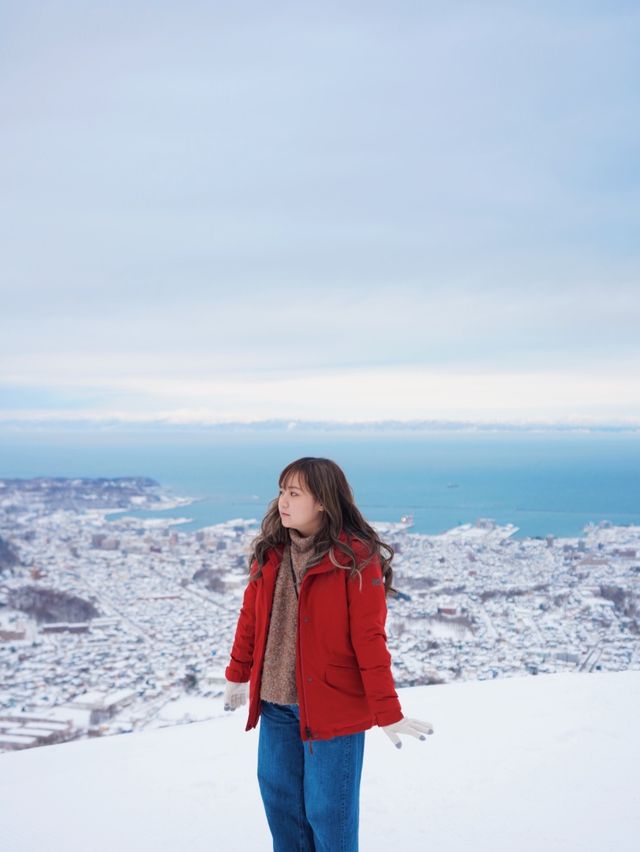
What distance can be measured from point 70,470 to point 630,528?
16071 mm

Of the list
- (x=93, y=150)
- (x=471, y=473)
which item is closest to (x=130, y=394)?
(x=471, y=473)

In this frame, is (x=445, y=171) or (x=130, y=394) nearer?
(x=445, y=171)

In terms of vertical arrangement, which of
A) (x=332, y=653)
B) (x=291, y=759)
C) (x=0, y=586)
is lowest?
(x=0, y=586)

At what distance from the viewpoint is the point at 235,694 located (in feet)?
3.91

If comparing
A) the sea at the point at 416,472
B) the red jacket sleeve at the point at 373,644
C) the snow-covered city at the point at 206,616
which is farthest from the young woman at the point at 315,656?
the sea at the point at 416,472

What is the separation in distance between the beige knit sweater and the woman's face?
35 millimetres

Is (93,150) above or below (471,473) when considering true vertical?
above

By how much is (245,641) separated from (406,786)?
92 cm

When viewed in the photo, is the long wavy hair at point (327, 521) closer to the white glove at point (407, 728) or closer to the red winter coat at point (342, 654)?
the red winter coat at point (342, 654)

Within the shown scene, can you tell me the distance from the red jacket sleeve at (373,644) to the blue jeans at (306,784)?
0.32 feet

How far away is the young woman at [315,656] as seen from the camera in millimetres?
1006

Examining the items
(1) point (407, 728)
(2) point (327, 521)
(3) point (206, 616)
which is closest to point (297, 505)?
(2) point (327, 521)

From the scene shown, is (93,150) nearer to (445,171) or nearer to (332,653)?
(445,171)

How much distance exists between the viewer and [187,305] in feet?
20.2
